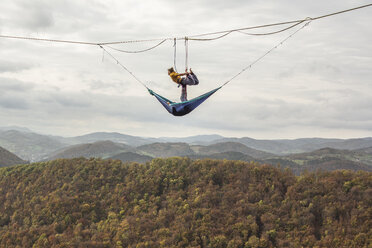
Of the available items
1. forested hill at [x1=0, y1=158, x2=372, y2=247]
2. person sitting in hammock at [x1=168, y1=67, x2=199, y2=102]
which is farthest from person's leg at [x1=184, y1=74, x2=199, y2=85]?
forested hill at [x1=0, y1=158, x2=372, y2=247]

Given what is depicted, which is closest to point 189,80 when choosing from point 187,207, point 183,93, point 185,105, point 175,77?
point 175,77

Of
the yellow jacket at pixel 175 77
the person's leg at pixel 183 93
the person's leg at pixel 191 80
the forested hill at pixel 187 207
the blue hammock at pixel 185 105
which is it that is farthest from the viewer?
the forested hill at pixel 187 207

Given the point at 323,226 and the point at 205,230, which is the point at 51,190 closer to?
the point at 205,230

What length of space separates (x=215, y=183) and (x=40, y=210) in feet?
111

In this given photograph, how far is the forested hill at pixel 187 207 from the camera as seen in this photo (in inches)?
1529

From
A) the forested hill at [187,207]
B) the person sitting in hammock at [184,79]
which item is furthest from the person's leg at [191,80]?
the forested hill at [187,207]

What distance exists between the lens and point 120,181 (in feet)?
205

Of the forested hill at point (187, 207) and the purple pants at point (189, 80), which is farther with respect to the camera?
the forested hill at point (187, 207)

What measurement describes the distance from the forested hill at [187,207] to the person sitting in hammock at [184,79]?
29685 millimetres

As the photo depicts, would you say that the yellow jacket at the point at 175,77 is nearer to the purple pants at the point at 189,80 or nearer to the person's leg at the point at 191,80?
the purple pants at the point at 189,80

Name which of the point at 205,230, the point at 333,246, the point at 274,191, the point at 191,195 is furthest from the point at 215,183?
the point at 333,246

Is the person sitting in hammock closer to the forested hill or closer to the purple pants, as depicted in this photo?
the purple pants

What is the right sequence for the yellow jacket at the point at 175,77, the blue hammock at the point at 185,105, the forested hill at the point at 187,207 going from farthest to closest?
1. the forested hill at the point at 187,207
2. the yellow jacket at the point at 175,77
3. the blue hammock at the point at 185,105

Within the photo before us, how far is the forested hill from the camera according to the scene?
3884cm
